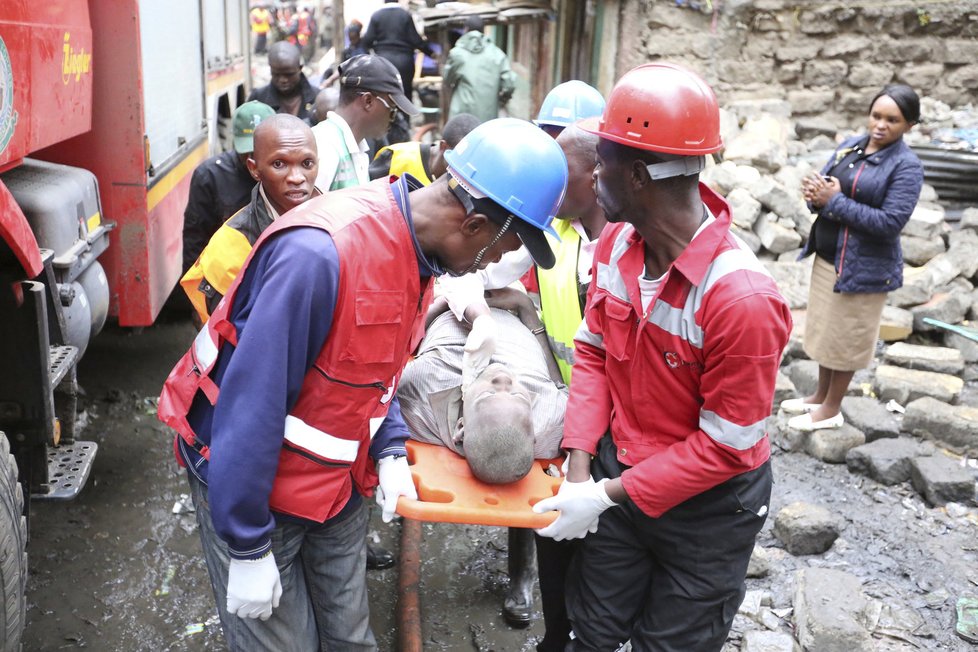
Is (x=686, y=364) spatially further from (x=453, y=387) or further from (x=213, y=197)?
(x=213, y=197)

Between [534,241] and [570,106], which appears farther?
[570,106]

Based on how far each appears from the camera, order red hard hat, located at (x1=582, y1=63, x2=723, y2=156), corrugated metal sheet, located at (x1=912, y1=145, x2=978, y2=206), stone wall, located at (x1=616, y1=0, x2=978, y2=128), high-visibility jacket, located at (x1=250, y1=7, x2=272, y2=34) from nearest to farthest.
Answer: red hard hat, located at (x1=582, y1=63, x2=723, y2=156) < corrugated metal sheet, located at (x1=912, y1=145, x2=978, y2=206) < stone wall, located at (x1=616, y1=0, x2=978, y2=128) < high-visibility jacket, located at (x1=250, y1=7, x2=272, y2=34)

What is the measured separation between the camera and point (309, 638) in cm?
238

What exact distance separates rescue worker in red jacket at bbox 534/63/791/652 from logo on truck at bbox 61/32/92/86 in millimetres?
2434

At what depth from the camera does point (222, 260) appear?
3180 mm

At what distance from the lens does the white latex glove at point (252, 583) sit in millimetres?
2033

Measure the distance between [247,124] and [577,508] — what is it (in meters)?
3.13

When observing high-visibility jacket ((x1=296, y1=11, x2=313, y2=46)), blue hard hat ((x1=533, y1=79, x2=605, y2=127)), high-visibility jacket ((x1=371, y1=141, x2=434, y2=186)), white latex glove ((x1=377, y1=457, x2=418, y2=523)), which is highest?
high-visibility jacket ((x1=296, y1=11, x2=313, y2=46))

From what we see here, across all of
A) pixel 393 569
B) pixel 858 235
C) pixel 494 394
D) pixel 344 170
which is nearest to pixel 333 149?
pixel 344 170

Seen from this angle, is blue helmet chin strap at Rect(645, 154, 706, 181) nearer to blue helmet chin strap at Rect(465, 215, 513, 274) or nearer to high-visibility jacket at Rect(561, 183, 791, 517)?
high-visibility jacket at Rect(561, 183, 791, 517)

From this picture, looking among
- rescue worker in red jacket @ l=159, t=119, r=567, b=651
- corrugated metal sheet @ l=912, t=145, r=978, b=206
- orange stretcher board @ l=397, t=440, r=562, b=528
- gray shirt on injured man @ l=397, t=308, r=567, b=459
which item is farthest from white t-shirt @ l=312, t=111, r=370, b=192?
corrugated metal sheet @ l=912, t=145, r=978, b=206

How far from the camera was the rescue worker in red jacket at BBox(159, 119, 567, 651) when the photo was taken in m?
1.89

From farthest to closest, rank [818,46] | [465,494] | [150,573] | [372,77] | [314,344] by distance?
[818,46]
[372,77]
[150,573]
[465,494]
[314,344]

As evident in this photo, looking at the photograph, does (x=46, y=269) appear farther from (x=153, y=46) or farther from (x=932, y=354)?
(x=932, y=354)
